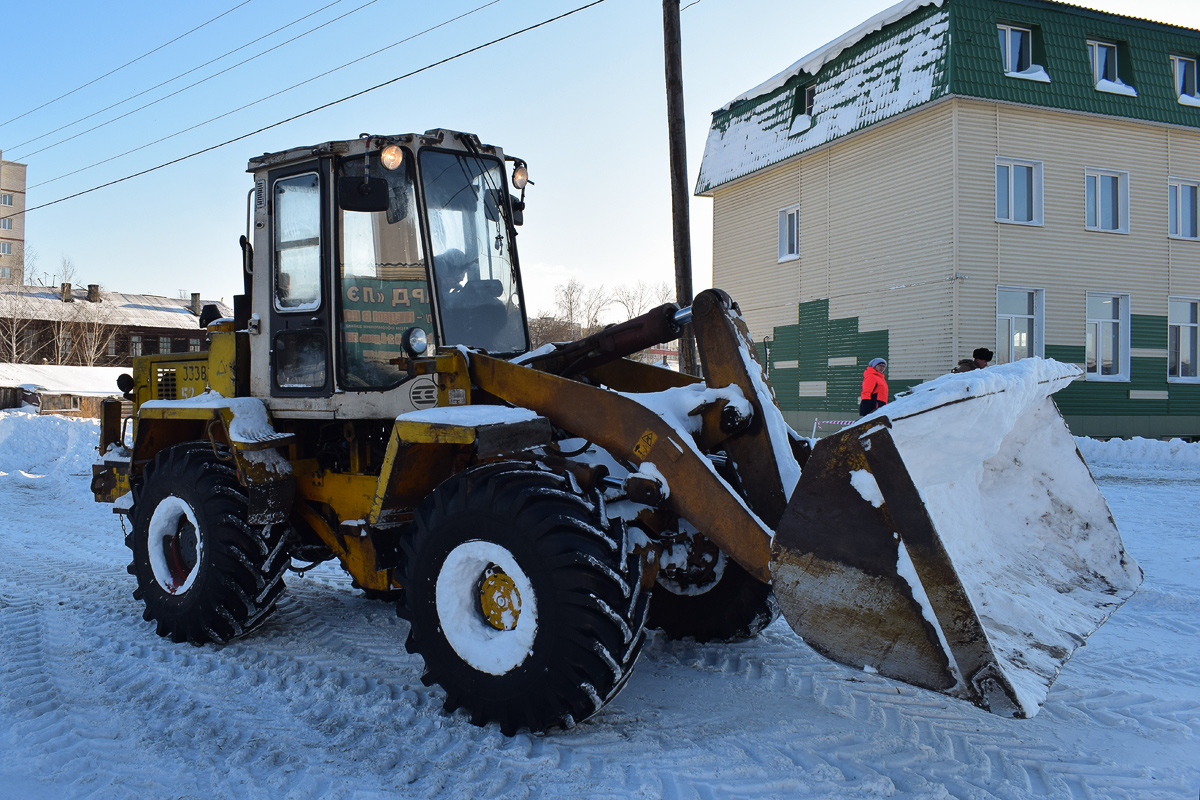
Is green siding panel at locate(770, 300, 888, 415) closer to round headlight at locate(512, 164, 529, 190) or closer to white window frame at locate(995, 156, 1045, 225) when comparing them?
white window frame at locate(995, 156, 1045, 225)

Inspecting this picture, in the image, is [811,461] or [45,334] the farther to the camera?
[45,334]

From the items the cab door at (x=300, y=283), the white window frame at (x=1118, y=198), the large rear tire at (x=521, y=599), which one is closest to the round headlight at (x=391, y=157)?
the cab door at (x=300, y=283)

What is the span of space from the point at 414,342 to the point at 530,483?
127 cm

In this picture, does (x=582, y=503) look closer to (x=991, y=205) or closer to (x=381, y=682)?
(x=381, y=682)

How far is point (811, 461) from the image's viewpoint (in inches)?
126

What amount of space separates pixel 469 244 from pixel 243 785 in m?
3.07

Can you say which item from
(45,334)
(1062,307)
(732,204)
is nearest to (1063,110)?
(1062,307)

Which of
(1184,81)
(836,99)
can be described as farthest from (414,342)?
(1184,81)

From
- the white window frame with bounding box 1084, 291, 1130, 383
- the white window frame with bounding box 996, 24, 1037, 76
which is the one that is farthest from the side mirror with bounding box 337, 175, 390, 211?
the white window frame with bounding box 1084, 291, 1130, 383

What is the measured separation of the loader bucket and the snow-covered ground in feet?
1.81

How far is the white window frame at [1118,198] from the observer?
1883 centimetres

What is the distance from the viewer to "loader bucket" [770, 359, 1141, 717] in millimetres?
2939

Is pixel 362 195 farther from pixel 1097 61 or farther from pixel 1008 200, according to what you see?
pixel 1097 61

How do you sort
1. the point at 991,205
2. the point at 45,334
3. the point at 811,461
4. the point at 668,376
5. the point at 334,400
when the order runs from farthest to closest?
the point at 45,334 < the point at 991,205 < the point at 668,376 < the point at 334,400 < the point at 811,461
